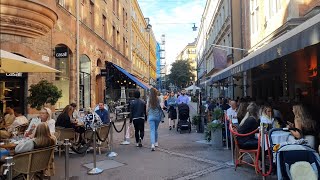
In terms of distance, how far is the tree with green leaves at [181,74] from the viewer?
219 ft

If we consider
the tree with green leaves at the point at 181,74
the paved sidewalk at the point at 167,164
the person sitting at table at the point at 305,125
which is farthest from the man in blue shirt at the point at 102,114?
the tree with green leaves at the point at 181,74

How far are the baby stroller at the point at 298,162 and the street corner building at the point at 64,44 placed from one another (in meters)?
8.38

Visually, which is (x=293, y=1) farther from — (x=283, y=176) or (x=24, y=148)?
(x=24, y=148)

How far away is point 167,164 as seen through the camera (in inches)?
294

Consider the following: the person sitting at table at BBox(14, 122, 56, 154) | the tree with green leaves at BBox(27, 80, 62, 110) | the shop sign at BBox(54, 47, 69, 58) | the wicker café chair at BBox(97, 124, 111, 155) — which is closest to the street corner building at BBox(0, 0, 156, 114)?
the shop sign at BBox(54, 47, 69, 58)

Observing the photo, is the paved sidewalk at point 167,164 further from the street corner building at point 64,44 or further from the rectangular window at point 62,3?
the rectangular window at point 62,3

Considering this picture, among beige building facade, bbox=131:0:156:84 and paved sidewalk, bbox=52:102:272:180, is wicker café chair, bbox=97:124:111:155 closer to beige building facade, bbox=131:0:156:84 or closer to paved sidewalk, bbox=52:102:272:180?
paved sidewalk, bbox=52:102:272:180

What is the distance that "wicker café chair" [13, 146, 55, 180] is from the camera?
4.59 m

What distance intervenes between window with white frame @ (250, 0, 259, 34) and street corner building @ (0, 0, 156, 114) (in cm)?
983

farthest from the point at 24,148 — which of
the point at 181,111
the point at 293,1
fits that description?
the point at 293,1

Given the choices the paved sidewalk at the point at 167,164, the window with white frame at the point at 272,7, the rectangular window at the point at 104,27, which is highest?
the rectangular window at the point at 104,27

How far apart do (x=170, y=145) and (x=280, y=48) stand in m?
5.39

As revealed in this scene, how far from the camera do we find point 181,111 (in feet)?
43.0

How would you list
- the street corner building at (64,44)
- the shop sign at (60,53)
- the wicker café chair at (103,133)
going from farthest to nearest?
the shop sign at (60,53), the street corner building at (64,44), the wicker café chair at (103,133)
